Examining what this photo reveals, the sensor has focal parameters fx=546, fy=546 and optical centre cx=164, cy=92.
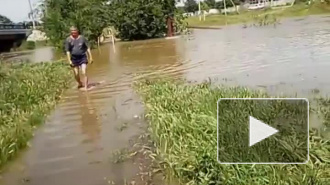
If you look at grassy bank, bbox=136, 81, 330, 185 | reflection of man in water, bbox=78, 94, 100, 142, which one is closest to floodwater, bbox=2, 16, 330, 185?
reflection of man in water, bbox=78, 94, 100, 142

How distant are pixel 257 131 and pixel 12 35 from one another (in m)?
49.8

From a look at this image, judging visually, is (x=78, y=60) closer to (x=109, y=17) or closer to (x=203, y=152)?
(x=203, y=152)

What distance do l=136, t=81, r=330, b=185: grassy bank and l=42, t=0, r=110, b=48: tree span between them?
22.1 meters

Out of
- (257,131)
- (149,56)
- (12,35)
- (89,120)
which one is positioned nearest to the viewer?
(257,131)

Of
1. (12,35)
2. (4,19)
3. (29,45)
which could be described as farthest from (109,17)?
(4,19)

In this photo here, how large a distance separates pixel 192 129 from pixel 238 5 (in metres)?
57.4

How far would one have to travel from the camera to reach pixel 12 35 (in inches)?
1981

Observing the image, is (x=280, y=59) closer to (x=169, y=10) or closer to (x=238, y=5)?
(x=169, y=10)

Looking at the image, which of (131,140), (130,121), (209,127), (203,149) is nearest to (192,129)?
(209,127)

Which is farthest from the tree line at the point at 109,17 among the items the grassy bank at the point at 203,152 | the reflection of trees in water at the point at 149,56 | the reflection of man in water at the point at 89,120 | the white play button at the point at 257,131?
the white play button at the point at 257,131

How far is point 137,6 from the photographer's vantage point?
34.8 m

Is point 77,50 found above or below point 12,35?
above

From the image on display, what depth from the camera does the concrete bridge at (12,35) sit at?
49.4 m

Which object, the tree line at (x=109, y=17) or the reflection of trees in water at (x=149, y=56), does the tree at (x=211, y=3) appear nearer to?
the tree line at (x=109, y=17)
